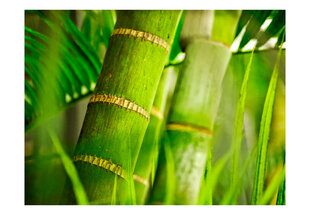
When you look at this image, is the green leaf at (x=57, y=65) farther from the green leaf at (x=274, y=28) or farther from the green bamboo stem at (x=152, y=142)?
the green leaf at (x=274, y=28)

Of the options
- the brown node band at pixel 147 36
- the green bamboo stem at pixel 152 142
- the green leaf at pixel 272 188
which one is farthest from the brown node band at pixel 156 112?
the green leaf at pixel 272 188

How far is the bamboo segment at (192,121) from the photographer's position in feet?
3.74

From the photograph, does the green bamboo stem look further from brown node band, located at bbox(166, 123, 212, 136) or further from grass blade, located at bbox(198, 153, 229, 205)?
grass blade, located at bbox(198, 153, 229, 205)

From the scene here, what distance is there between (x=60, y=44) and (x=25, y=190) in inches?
19.6

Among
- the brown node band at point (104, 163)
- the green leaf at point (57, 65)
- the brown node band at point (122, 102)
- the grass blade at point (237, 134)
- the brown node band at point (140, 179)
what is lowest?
the brown node band at point (140, 179)

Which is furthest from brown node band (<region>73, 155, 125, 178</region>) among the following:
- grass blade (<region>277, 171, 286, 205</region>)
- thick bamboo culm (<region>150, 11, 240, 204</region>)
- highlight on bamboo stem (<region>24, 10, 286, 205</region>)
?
grass blade (<region>277, 171, 286, 205</region>)

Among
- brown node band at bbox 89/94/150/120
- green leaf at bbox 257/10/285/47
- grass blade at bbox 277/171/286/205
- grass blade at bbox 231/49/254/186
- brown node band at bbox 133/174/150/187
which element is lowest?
grass blade at bbox 277/171/286/205

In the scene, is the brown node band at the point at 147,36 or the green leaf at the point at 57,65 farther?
the green leaf at the point at 57,65

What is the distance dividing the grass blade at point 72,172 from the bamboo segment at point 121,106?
0.07ft

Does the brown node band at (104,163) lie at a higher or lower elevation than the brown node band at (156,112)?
lower

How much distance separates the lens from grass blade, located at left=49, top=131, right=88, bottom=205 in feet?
3.53

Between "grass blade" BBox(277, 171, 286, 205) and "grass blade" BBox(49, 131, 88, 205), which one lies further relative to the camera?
"grass blade" BBox(277, 171, 286, 205)

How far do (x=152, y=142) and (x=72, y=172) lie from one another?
0.86 feet
